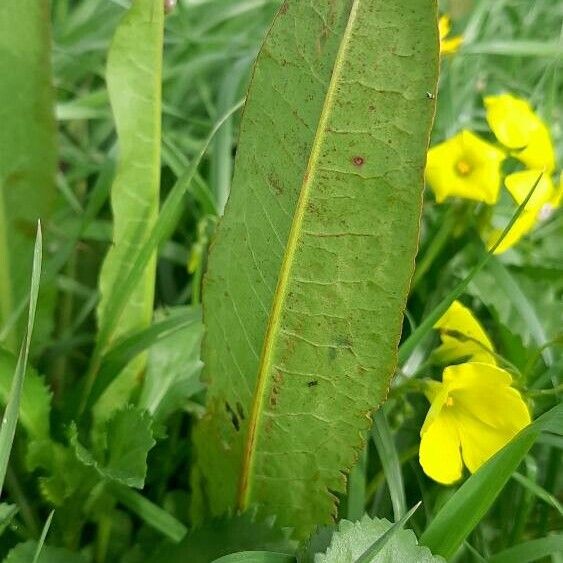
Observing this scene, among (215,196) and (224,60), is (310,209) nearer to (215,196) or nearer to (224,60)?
(215,196)

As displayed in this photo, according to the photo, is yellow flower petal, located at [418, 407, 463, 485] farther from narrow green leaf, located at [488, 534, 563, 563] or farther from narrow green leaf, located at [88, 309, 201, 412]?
narrow green leaf, located at [88, 309, 201, 412]

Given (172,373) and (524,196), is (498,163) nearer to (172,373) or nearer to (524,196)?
(524,196)

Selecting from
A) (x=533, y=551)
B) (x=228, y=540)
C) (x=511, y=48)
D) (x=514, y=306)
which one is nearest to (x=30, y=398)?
(x=228, y=540)

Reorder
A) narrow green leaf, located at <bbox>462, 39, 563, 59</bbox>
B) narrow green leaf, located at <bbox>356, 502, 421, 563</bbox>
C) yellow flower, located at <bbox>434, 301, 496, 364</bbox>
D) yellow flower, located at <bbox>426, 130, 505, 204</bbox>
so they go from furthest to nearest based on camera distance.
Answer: narrow green leaf, located at <bbox>462, 39, 563, 59</bbox> < yellow flower, located at <bbox>426, 130, 505, 204</bbox> < yellow flower, located at <bbox>434, 301, 496, 364</bbox> < narrow green leaf, located at <bbox>356, 502, 421, 563</bbox>

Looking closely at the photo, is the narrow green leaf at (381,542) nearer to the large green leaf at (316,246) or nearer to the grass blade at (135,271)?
the large green leaf at (316,246)

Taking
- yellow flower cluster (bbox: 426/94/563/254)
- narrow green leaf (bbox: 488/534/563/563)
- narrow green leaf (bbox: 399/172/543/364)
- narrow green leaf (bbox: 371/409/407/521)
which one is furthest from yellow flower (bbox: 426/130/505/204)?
narrow green leaf (bbox: 488/534/563/563)

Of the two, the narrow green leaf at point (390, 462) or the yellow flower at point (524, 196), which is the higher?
the yellow flower at point (524, 196)

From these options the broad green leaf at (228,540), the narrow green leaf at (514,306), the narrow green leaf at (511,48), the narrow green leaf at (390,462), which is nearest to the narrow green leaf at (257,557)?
the broad green leaf at (228,540)
